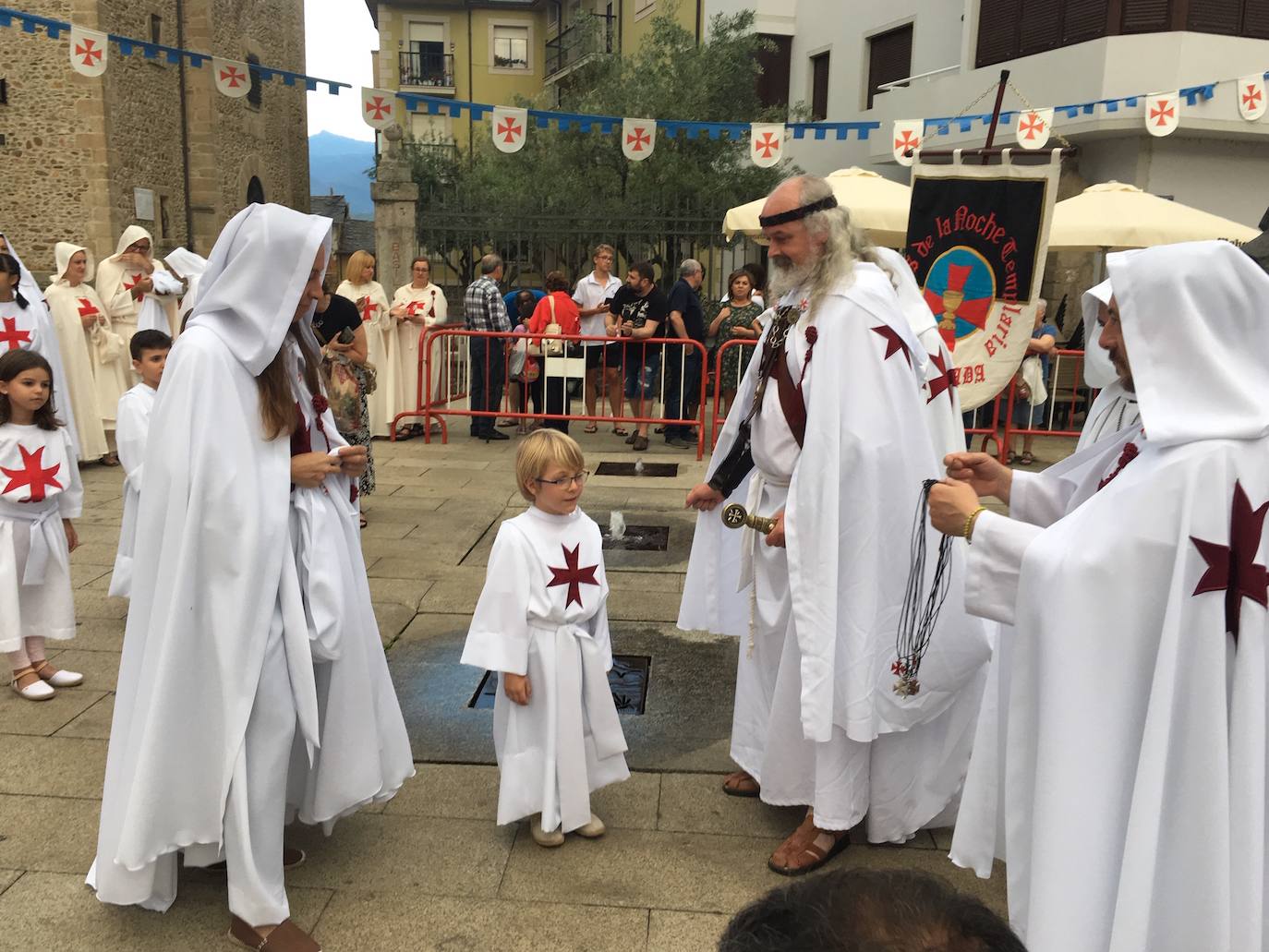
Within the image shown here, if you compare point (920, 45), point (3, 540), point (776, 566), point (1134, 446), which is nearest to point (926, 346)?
point (776, 566)

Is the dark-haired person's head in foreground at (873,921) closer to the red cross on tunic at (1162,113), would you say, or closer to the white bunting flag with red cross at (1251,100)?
the white bunting flag with red cross at (1251,100)

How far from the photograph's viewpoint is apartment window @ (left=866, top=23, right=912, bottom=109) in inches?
842

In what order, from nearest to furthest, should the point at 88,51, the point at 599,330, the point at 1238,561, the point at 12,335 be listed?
the point at 1238,561
the point at 12,335
the point at 88,51
the point at 599,330

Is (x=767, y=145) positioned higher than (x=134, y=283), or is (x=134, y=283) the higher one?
(x=767, y=145)

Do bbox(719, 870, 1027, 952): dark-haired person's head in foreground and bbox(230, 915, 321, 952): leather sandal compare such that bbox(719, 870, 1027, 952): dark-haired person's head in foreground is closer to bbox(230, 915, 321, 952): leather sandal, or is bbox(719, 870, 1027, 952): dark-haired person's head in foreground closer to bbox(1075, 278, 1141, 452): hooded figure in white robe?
bbox(1075, 278, 1141, 452): hooded figure in white robe

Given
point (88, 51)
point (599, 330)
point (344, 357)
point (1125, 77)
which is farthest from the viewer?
point (1125, 77)

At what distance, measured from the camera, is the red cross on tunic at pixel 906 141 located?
37.3ft

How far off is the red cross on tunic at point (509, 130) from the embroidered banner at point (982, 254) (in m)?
6.63

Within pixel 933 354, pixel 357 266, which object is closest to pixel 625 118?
pixel 357 266

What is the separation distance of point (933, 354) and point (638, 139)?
28.4ft

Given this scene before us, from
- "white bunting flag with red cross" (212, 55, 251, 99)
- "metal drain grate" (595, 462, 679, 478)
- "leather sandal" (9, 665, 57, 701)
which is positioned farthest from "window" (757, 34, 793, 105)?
"leather sandal" (9, 665, 57, 701)

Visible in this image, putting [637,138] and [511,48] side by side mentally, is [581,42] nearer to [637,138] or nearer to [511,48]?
[511,48]

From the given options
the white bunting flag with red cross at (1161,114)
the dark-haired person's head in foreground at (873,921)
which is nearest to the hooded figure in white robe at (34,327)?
the dark-haired person's head in foreground at (873,921)

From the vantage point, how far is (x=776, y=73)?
2517 centimetres
